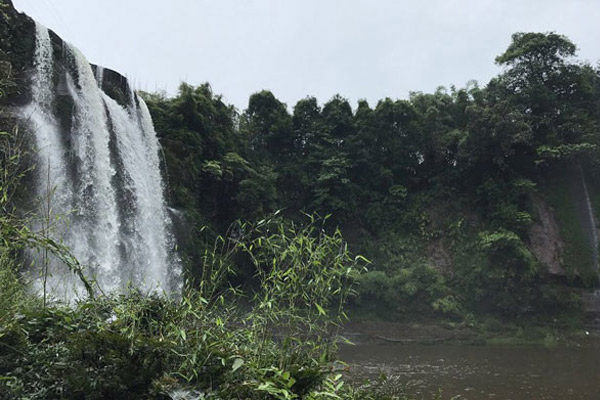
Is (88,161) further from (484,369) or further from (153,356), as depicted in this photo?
(484,369)

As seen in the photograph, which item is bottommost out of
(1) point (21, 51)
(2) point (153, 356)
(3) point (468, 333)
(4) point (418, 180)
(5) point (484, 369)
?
(3) point (468, 333)

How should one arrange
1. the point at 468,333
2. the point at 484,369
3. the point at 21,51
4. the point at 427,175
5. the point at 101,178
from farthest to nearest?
the point at 427,175 < the point at 468,333 < the point at 21,51 < the point at 101,178 < the point at 484,369

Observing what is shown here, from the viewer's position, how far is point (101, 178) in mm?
11242

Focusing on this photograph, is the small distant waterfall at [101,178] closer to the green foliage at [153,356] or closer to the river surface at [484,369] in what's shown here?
the river surface at [484,369]

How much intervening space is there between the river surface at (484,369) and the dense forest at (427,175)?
3580 mm

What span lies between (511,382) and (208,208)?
12.2m

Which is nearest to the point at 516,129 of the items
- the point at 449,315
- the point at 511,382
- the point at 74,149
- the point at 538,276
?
the point at 538,276

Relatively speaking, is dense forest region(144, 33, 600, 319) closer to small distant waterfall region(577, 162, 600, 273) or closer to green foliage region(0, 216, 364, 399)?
small distant waterfall region(577, 162, 600, 273)

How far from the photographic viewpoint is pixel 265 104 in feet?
75.0

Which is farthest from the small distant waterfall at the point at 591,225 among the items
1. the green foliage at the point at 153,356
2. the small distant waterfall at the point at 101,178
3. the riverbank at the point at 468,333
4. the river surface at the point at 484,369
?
the green foliage at the point at 153,356

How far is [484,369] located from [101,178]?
438 inches

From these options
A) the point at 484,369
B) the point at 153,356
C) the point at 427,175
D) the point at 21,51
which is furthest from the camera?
the point at 427,175

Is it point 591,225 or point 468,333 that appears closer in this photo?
point 468,333

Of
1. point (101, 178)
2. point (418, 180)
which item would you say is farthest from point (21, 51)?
point (418, 180)
